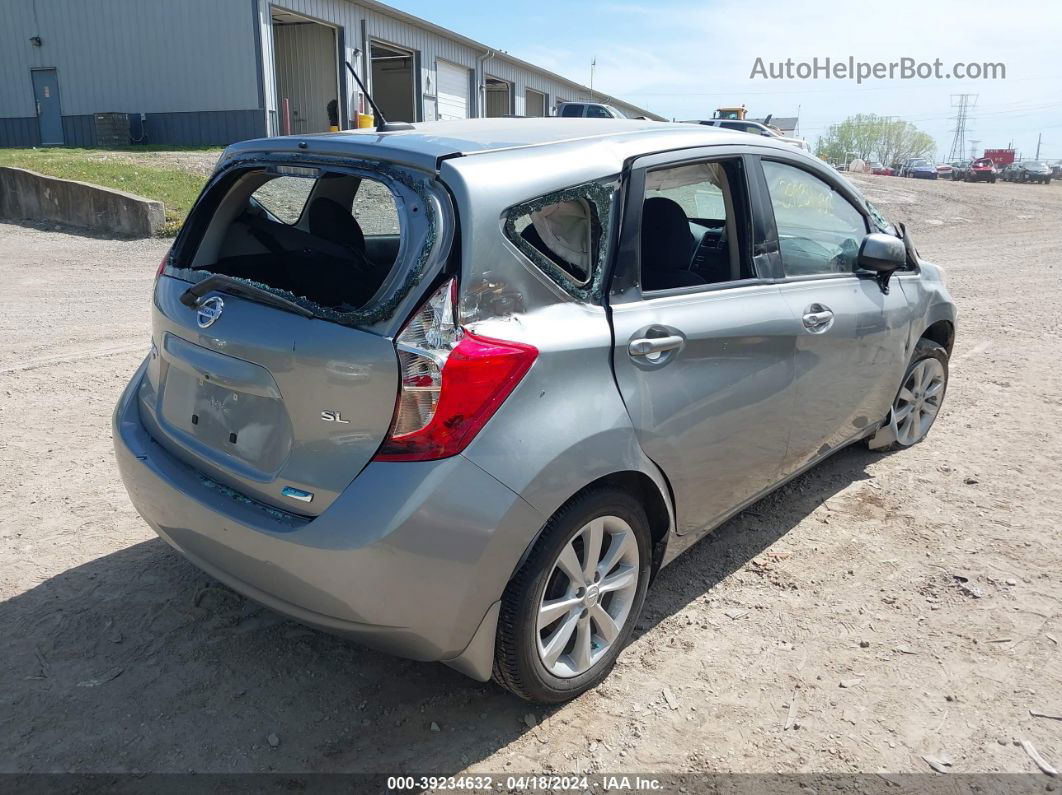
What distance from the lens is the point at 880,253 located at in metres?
3.95

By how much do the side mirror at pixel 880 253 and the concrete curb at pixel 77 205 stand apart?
39.4ft

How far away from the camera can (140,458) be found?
2.87m

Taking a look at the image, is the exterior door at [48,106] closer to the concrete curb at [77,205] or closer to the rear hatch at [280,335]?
the concrete curb at [77,205]

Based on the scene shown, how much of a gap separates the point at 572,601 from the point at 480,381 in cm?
82

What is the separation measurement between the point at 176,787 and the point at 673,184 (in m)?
2.63

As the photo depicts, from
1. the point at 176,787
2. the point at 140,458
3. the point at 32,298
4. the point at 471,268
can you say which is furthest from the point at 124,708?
the point at 32,298

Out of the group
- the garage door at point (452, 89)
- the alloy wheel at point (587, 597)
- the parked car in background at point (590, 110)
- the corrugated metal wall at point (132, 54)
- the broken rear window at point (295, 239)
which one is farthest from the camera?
the garage door at point (452, 89)

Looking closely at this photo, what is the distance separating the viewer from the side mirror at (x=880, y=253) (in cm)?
395

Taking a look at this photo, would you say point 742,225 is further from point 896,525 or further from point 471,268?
point 896,525

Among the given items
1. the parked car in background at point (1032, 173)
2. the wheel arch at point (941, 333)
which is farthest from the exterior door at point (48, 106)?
the parked car in background at point (1032, 173)

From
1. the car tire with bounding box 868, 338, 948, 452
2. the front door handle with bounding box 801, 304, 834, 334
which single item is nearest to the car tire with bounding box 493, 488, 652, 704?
the front door handle with bounding box 801, 304, 834, 334

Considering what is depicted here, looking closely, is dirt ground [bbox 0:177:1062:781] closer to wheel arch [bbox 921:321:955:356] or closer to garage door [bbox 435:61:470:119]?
wheel arch [bbox 921:321:955:356]

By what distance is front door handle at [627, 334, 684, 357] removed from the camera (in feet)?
8.95

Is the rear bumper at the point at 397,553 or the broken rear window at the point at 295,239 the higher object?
the broken rear window at the point at 295,239
